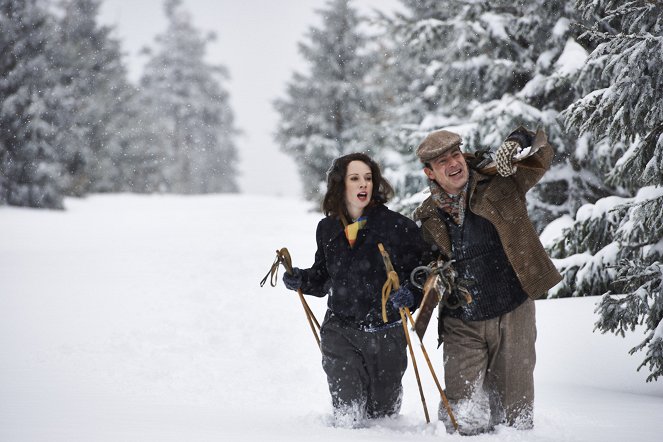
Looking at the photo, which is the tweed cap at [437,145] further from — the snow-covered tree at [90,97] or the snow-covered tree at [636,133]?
the snow-covered tree at [90,97]

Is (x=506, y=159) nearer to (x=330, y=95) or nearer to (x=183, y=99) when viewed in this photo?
(x=330, y=95)

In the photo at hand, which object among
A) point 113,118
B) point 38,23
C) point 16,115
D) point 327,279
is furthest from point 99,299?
point 113,118

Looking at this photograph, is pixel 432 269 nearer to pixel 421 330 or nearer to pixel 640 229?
pixel 421 330

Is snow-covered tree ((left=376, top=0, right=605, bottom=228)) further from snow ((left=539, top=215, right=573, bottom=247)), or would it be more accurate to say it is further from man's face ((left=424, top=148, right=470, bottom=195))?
man's face ((left=424, top=148, right=470, bottom=195))

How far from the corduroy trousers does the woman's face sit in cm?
102

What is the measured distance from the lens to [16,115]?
19.2 m

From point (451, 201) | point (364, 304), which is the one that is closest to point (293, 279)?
point (364, 304)

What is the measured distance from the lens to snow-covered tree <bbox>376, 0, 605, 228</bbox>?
25.4 feet

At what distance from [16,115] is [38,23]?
3.20m

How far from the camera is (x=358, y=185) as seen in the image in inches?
154

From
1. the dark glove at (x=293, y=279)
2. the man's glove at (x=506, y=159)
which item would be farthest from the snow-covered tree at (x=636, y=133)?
the dark glove at (x=293, y=279)

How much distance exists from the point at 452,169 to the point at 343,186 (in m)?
0.77

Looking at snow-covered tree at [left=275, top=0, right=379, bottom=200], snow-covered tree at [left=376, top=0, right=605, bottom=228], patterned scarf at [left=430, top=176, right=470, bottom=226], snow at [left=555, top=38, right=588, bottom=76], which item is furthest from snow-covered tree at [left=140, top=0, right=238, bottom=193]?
patterned scarf at [left=430, top=176, right=470, bottom=226]

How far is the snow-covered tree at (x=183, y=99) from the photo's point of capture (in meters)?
37.9
